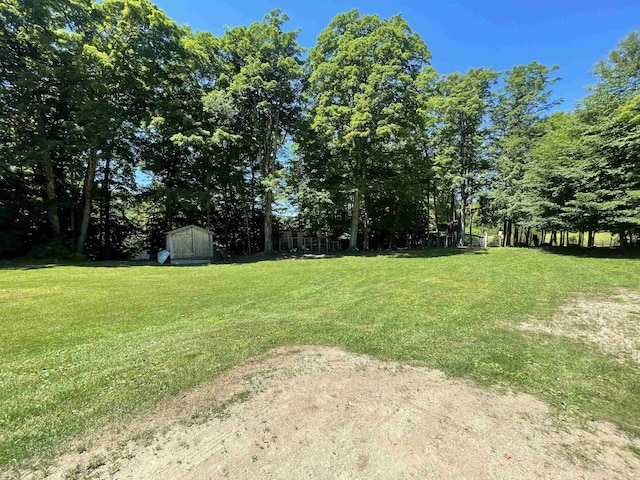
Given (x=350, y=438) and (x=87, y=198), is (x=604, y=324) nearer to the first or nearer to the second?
(x=350, y=438)

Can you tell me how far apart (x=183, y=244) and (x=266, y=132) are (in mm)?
8672

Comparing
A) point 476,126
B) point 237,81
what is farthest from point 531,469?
point 476,126

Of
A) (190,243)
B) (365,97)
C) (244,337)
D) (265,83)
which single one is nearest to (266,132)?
(265,83)

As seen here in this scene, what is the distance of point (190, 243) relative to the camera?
17.0 meters

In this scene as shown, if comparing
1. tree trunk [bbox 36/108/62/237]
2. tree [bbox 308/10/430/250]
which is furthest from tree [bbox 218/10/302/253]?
tree trunk [bbox 36/108/62/237]

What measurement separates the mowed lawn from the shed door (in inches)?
291

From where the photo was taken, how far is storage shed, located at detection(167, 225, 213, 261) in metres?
16.5

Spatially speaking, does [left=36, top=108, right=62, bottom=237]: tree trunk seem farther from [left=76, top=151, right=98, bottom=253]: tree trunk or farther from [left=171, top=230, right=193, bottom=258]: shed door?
[left=171, top=230, right=193, bottom=258]: shed door

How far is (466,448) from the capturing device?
2.25 meters

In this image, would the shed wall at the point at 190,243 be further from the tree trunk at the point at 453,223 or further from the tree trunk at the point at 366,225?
the tree trunk at the point at 453,223

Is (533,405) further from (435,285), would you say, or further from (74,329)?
(74,329)

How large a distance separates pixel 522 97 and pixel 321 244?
60.2 feet

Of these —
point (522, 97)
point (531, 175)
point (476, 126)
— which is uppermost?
point (522, 97)

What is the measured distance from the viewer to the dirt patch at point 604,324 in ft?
14.2
